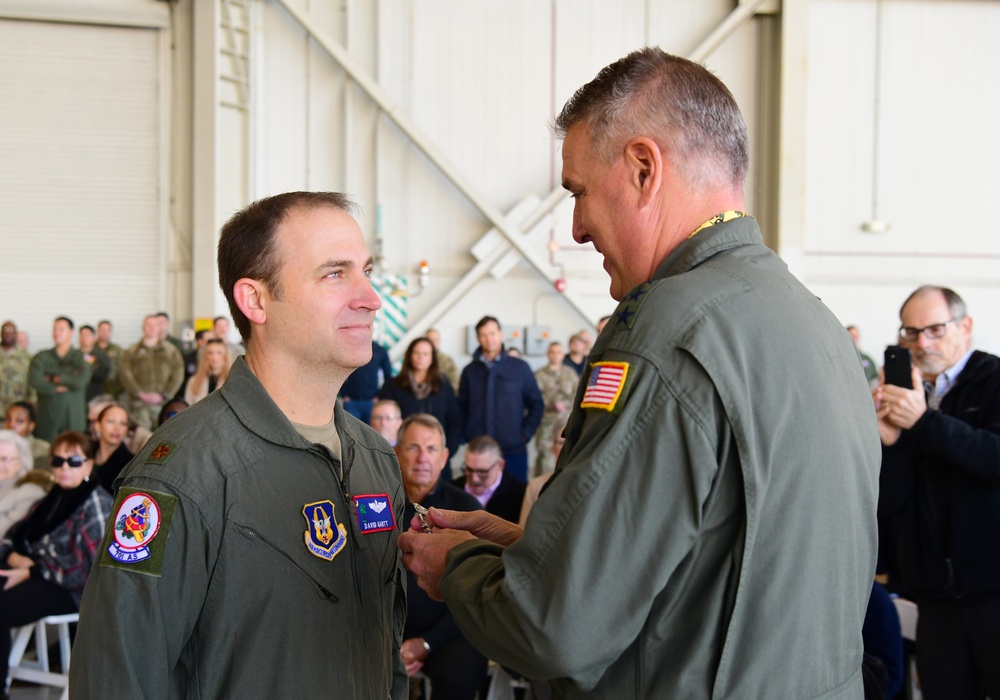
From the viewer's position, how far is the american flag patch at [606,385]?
1.29m

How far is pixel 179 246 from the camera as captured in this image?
1191 cm

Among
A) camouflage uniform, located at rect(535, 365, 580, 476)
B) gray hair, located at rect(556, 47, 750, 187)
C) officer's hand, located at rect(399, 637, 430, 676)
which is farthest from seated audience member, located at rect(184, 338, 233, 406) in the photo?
gray hair, located at rect(556, 47, 750, 187)

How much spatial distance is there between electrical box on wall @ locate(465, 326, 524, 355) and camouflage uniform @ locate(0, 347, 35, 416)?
5.16 metres

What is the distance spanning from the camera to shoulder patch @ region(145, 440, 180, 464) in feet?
5.60

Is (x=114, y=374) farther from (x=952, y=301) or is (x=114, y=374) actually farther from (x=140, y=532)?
(x=140, y=532)

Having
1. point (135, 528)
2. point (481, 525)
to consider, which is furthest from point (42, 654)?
point (481, 525)

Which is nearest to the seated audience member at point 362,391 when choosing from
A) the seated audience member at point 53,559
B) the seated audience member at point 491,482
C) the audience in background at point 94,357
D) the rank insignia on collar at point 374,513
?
the seated audience member at point 491,482

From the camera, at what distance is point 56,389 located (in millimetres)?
10141

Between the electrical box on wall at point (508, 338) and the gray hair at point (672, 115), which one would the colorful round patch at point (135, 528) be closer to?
the gray hair at point (672, 115)

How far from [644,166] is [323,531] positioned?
93cm

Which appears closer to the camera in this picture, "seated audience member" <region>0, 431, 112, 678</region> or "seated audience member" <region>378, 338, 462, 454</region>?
"seated audience member" <region>0, 431, 112, 678</region>

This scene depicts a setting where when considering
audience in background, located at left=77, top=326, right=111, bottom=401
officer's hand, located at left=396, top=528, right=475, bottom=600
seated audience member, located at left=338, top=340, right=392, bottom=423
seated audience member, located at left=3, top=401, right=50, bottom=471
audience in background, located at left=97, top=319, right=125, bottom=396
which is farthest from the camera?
audience in background, located at left=97, top=319, right=125, bottom=396

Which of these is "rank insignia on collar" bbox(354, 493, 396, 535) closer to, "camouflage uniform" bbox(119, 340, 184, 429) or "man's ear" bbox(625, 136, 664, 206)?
"man's ear" bbox(625, 136, 664, 206)

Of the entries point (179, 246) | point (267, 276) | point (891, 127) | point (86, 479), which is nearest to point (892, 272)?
point (891, 127)
